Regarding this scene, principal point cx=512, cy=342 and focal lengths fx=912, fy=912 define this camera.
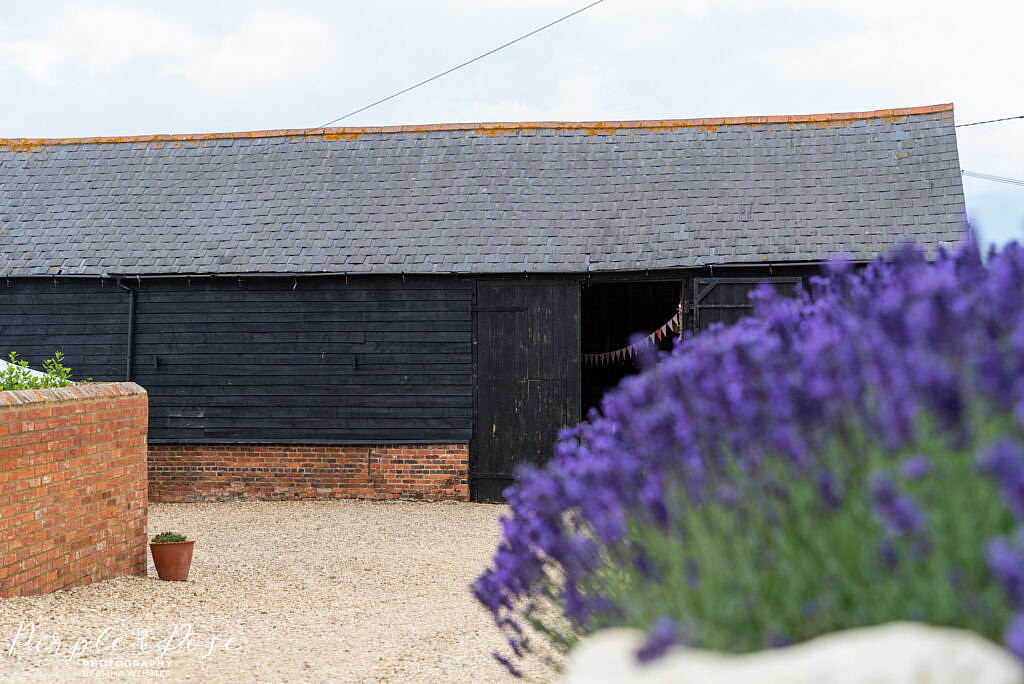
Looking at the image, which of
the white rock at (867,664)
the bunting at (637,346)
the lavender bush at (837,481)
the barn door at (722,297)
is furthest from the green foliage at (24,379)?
the barn door at (722,297)

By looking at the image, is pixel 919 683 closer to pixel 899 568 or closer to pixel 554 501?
pixel 899 568

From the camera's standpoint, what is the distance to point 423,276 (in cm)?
1250

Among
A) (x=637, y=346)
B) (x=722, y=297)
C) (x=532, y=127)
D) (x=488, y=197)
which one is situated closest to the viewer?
(x=722, y=297)

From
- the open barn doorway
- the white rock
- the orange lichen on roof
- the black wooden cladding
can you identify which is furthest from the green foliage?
the open barn doorway

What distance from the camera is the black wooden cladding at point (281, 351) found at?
40.9 feet

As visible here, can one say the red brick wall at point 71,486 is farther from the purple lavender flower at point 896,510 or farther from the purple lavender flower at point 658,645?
the purple lavender flower at point 896,510

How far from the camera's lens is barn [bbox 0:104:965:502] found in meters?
12.3

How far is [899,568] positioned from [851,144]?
42.9ft

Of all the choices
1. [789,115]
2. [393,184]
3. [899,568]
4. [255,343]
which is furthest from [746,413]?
[789,115]

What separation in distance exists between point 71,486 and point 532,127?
379 inches

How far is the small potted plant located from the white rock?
20.7ft

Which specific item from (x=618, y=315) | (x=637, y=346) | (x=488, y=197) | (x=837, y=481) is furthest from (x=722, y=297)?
(x=837, y=481)

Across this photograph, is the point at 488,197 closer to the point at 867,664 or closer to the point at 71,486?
the point at 71,486

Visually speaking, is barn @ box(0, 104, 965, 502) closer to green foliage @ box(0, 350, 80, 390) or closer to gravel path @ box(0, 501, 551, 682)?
gravel path @ box(0, 501, 551, 682)
